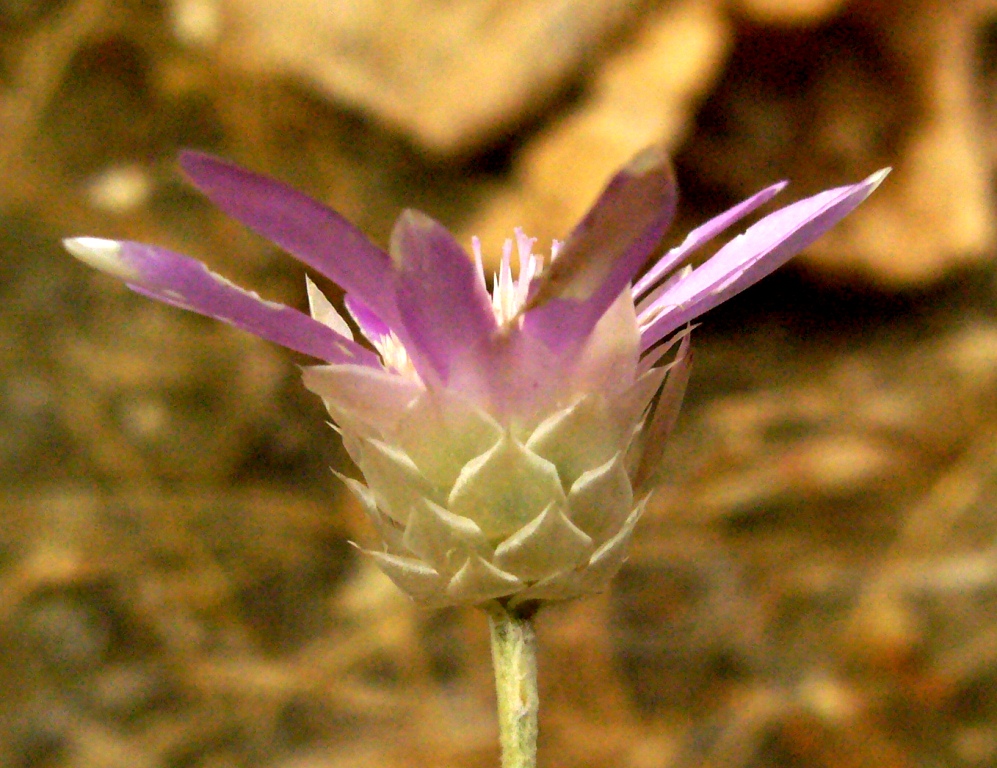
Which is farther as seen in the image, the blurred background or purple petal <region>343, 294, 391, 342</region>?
the blurred background

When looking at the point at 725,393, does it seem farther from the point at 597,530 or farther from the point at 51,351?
the point at 597,530

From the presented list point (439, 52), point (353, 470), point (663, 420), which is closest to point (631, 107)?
point (439, 52)

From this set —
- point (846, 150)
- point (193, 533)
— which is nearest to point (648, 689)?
point (193, 533)

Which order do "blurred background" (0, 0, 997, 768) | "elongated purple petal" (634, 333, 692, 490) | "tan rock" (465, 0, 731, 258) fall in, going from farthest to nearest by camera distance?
"blurred background" (0, 0, 997, 768) < "tan rock" (465, 0, 731, 258) < "elongated purple petal" (634, 333, 692, 490)

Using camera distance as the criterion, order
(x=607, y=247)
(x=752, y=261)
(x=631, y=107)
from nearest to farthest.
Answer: (x=607, y=247), (x=752, y=261), (x=631, y=107)

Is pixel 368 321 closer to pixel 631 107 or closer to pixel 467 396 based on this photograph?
pixel 467 396

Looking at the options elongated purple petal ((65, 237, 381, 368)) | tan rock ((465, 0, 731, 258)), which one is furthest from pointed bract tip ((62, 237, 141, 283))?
A: tan rock ((465, 0, 731, 258))

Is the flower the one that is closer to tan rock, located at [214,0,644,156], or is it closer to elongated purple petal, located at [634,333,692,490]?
elongated purple petal, located at [634,333,692,490]
